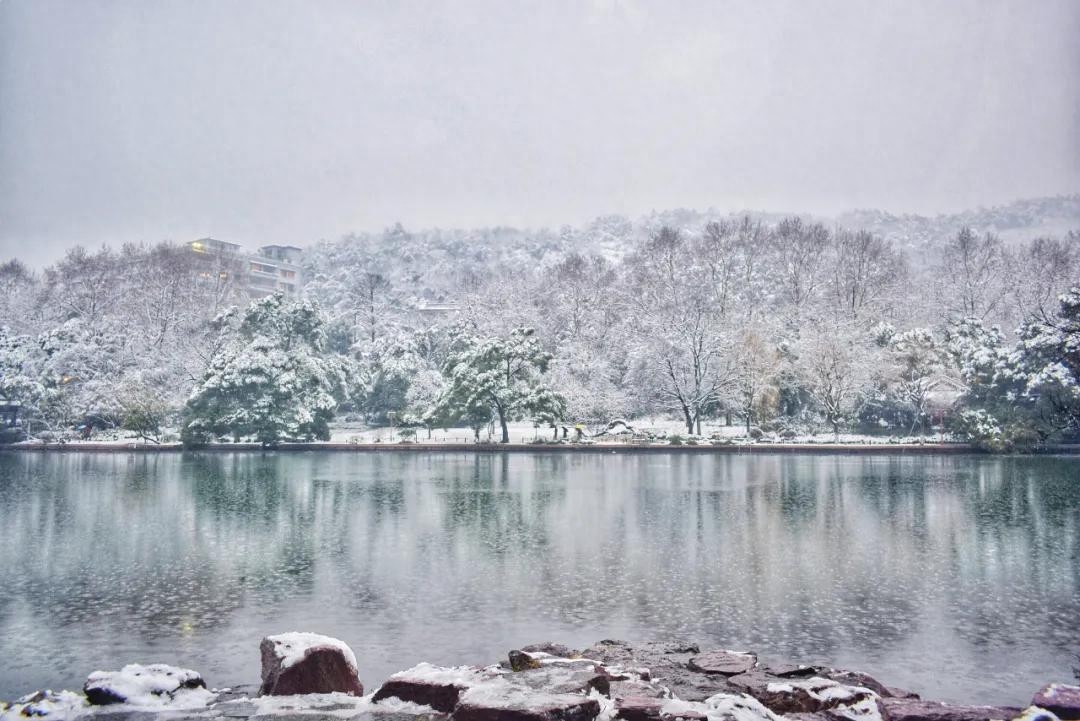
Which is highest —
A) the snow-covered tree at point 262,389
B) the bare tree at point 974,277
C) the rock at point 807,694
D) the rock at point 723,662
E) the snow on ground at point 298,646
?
the bare tree at point 974,277

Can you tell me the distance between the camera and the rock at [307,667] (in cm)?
570

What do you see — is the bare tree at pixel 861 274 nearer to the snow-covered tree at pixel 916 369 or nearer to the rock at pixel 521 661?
the snow-covered tree at pixel 916 369

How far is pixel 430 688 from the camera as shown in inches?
214

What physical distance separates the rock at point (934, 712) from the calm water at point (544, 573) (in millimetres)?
881

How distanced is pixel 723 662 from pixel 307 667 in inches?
122

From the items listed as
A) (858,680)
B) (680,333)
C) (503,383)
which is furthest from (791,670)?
(680,333)

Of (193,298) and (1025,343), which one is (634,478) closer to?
(1025,343)

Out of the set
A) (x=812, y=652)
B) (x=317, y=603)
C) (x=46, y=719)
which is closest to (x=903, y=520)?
(x=812, y=652)

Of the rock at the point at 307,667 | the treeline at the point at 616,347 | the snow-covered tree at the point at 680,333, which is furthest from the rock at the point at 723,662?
the snow-covered tree at the point at 680,333

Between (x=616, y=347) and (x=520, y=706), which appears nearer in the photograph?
(x=520, y=706)

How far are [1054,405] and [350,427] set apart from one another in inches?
1198

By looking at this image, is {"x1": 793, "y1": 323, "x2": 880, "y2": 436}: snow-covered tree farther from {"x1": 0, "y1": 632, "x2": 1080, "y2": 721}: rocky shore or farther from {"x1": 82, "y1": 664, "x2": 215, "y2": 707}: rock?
{"x1": 82, "y1": 664, "x2": 215, "y2": 707}: rock

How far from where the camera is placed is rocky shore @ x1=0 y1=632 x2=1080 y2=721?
16.4 ft

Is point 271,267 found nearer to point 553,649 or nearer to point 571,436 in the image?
point 571,436
